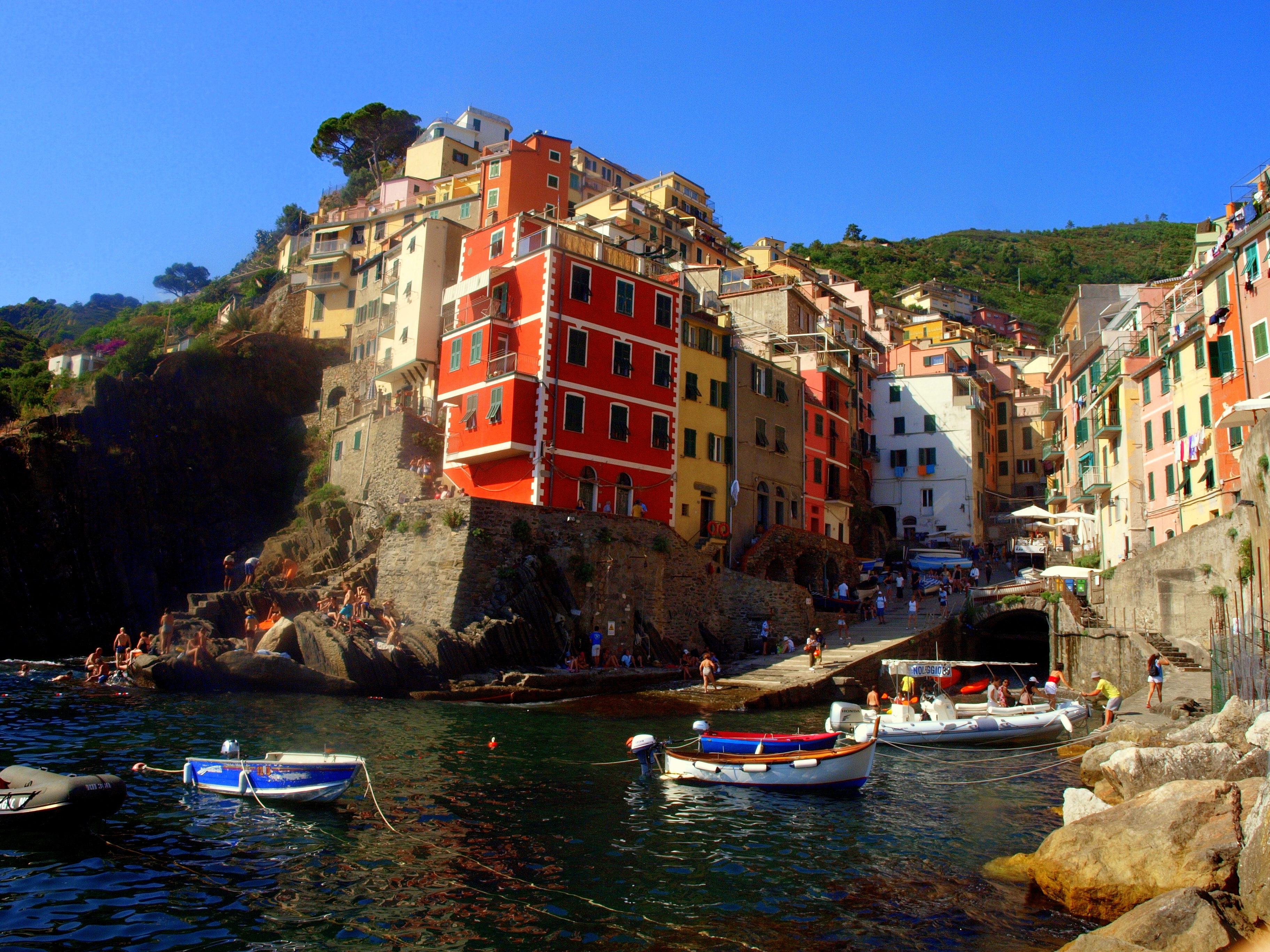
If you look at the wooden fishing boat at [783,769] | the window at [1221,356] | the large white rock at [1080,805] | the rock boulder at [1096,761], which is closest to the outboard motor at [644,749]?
the wooden fishing boat at [783,769]

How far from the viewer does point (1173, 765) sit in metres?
15.5

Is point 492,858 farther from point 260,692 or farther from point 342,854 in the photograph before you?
point 260,692

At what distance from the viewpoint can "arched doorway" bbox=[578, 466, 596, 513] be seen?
38.4 meters

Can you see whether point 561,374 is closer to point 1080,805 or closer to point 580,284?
point 580,284

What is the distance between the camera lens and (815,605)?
44438 millimetres

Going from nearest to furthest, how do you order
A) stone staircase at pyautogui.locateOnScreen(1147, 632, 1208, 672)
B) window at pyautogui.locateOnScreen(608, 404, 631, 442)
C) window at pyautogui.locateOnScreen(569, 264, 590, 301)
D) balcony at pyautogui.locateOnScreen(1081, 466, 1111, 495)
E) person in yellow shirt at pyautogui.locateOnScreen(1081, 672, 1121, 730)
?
person in yellow shirt at pyautogui.locateOnScreen(1081, 672, 1121, 730) < stone staircase at pyautogui.locateOnScreen(1147, 632, 1208, 672) < window at pyautogui.locateOnScreen(569, 264, 590, 301) < window at pyautogui.locateOnScreen(608, 404, 631, 442) < balcony at pyautogui.locateOnScreen(1081, 466, 1111, 495)

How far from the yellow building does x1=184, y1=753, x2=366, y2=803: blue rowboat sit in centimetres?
2721

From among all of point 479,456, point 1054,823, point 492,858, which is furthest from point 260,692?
point 1054,823

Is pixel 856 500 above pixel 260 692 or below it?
above

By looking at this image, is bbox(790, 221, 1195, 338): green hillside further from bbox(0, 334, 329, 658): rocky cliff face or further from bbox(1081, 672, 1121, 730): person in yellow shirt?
bbox(1081, 672, 1121, 730): person in yellow shirt

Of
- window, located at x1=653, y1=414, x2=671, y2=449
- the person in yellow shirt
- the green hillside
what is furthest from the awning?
the green hillside

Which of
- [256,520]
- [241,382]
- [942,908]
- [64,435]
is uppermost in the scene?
[241,382]

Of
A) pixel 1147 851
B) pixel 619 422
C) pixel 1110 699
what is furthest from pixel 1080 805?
pixel 619 422

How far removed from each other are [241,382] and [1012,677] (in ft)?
162
